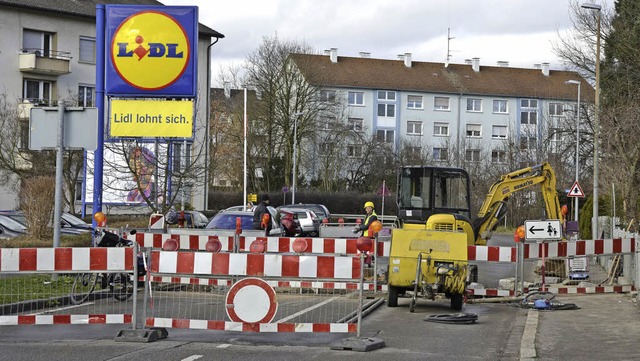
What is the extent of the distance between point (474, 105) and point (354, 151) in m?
25.7

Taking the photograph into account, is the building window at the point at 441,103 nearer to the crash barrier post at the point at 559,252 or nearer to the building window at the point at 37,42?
the building window at the point at 37,42

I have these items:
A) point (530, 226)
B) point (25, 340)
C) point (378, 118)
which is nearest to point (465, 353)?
point (25, 340)

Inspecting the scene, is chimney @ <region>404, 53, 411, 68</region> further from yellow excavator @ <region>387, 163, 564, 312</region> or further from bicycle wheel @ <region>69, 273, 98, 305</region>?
bicycle wheel @ <region>69, 273, 98, 305</region>

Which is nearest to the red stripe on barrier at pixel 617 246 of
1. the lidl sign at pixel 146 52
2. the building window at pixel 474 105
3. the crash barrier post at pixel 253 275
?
the crash barrier post at pixel 253 275

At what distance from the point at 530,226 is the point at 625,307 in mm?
2994

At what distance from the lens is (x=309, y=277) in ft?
38.8

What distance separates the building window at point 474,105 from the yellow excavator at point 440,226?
76.9 m

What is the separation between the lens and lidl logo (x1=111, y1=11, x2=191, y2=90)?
24.5 m

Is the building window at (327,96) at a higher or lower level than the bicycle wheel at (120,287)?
higher

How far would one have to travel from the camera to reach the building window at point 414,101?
327ft

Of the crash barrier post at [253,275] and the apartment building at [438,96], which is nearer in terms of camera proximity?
the crash barrier post at [253,275]

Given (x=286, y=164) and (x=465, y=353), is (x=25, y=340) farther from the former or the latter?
(x=286, y=164)

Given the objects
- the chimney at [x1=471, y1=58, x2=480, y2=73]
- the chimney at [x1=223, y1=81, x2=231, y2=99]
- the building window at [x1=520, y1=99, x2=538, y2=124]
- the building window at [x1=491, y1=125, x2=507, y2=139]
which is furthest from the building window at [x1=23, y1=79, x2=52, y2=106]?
the chimney at [x1=471, y1=58, x2=480, y2=73]

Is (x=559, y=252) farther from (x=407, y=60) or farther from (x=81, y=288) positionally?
(x=407, y=60)
